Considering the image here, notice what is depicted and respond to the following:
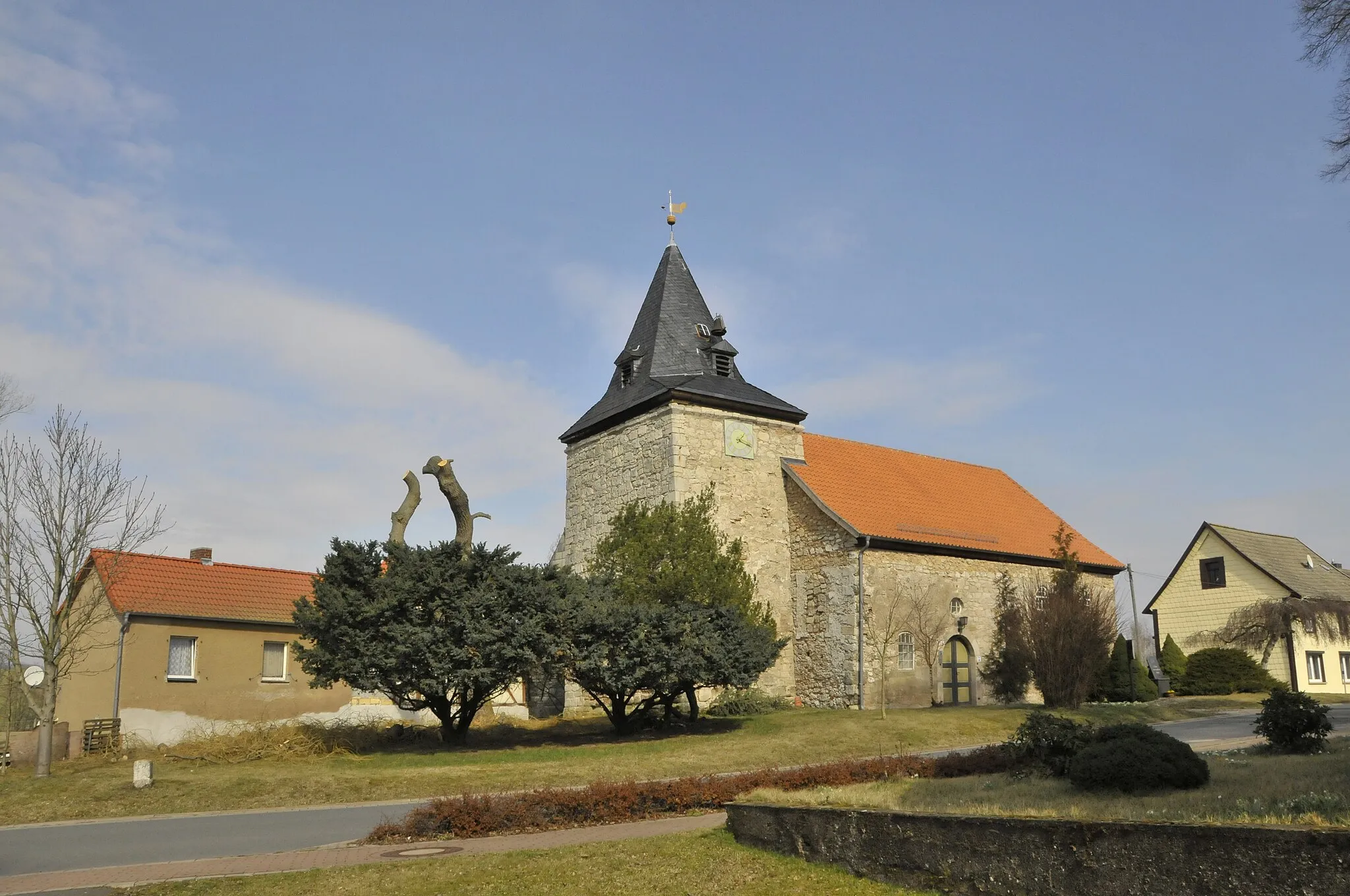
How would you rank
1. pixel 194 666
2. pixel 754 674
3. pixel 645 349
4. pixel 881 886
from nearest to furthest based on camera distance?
pixel 881 886 → pixel 754 674 → pixel 194 666 → pixel 645 349

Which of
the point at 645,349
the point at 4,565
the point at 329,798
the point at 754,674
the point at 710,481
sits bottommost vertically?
the point at 329,798

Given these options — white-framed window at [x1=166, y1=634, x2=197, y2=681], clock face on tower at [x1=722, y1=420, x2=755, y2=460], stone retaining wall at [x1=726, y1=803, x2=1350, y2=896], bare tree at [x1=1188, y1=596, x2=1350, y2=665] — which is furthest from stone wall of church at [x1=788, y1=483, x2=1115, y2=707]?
stone retaining wall at [x1=726, y1=803, x2=1350, y2=896]

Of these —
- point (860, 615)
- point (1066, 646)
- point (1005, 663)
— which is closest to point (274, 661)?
point (860, 615)

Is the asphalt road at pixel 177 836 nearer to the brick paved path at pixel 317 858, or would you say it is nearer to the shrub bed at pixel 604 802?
the brick paved path at pixel 317 858

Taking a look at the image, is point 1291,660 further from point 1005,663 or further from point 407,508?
point 407,508

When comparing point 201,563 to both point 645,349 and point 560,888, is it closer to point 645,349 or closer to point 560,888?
point 645,349

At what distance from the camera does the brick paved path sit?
9.35 m

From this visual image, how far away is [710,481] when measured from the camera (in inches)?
1118

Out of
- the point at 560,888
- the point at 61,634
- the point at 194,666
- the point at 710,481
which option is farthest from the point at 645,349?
the point at 560,888

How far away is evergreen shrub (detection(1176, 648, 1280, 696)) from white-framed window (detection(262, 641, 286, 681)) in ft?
95.2

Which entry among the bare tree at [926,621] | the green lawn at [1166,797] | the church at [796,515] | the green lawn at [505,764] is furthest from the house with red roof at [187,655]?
the green lawn at [1166,797]

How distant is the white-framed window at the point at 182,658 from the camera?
24.1 m

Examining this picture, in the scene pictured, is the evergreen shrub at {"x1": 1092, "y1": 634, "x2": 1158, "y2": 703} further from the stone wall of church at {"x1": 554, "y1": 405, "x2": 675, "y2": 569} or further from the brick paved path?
the brick paved path

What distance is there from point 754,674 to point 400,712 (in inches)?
453
